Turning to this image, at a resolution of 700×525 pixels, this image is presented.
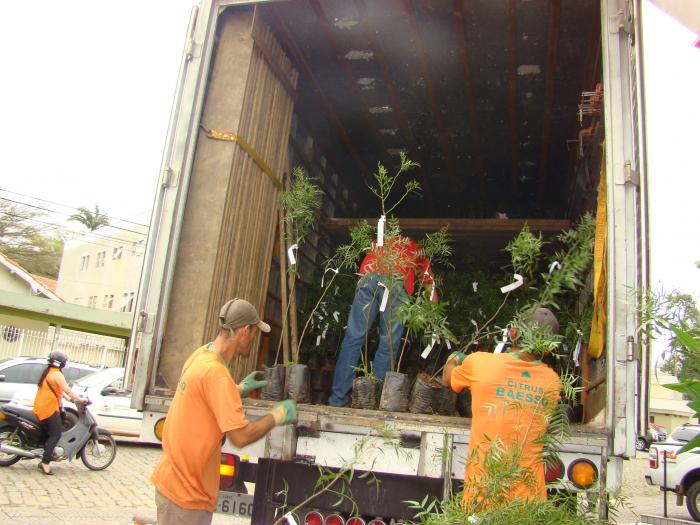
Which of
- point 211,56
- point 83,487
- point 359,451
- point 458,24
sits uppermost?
point 458,24

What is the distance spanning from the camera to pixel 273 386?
4.09 meters

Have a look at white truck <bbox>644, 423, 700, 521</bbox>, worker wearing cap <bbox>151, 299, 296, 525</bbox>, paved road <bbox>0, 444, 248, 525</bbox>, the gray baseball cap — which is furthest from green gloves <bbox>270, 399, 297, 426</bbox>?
white truck <bbox>644, 423, 700, 521</bbox>

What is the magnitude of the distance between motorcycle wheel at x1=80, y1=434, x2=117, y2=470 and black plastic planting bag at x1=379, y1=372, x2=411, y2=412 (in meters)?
5.67

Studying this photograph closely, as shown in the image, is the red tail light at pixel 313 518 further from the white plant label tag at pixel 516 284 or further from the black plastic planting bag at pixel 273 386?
the white plant label tag at pixel 516 284

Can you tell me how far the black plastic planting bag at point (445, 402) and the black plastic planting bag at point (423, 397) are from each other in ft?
0.16

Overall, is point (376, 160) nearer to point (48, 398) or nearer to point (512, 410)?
→ point (512, 410)

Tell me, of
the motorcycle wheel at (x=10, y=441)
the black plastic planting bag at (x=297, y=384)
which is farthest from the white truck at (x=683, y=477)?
the motorcycle wheel at (x=10, y=441)

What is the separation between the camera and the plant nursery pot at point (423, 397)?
150 inches

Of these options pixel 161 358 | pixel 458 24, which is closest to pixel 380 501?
pixel 161 358

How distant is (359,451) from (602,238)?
71.7 inches

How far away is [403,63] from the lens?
5.45 m

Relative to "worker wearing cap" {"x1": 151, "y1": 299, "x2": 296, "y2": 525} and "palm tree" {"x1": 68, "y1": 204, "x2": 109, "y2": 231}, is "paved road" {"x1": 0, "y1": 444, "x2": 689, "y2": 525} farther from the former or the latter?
"palm tree" {"x1": 68, "y1": 204, "x2": 109, "y2": 231}

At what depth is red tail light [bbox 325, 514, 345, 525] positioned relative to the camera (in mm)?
3262

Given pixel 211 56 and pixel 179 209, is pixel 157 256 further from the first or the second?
pixel 211 56
